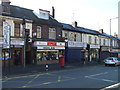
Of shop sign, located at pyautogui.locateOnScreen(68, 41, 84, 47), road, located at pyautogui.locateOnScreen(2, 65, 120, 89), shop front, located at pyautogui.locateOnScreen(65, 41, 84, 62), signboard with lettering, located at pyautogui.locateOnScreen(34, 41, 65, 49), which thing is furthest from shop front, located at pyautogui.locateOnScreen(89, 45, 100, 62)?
road, located at pyautogui.locateOnScreen(2, 65, 120, 89)

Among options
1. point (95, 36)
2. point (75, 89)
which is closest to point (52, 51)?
point (95, 36)

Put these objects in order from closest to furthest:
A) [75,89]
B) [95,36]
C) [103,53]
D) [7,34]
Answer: [75,89] < [7,34] < [95,36] < [103,53]

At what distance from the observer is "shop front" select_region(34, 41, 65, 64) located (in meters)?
24.7

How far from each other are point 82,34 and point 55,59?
10523 mm

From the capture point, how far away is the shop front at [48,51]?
81.1ft

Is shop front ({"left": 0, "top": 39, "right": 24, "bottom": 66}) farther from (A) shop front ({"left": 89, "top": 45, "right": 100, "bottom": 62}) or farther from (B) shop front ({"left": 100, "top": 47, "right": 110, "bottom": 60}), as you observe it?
(B) shop front ({"left": 100, "top": 47, "right": 110, "bottom": 60})

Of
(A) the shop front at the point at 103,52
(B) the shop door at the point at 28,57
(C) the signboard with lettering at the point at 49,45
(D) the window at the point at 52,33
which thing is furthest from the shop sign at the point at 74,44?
(A) the shop front at the point at 103,52

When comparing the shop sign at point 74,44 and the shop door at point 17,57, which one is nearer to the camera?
the shop door at point 17,57

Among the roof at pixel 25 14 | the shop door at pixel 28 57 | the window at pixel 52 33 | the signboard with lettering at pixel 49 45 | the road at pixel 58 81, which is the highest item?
the roof at pixel 25 14

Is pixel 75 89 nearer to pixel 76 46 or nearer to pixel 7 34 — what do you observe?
pixel 7 34

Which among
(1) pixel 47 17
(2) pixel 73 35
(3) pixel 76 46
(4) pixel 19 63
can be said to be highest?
(1) pixel 47 17

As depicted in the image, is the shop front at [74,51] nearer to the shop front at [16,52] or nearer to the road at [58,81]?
the shop front at [16,52]

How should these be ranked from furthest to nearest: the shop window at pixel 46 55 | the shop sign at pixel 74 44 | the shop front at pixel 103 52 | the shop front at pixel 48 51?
the shop front at pixel 103 52
the shop sign at pixel 74 44
the shop window at pixel 46 55
the shop front at pixel 48 51

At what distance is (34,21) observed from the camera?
24.8m
